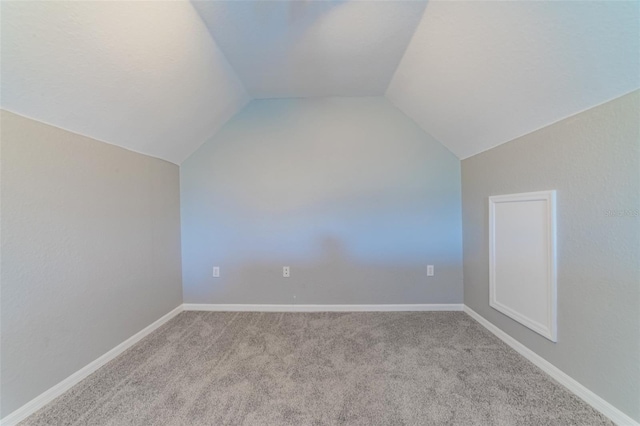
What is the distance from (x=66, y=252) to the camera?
1.48 metres

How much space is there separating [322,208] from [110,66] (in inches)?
73.5

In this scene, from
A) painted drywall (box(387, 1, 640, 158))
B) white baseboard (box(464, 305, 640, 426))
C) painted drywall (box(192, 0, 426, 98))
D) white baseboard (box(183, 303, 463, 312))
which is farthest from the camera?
white baseboard (box(183, 303, 463, 312))

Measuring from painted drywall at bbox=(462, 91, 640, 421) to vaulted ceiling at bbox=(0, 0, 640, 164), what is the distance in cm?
14

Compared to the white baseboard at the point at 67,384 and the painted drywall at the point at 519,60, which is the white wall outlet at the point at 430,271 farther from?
the white baseboard at the point at 67,384

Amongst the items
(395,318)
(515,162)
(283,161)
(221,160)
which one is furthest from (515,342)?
(221,160)

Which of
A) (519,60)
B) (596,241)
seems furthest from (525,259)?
(519,60)

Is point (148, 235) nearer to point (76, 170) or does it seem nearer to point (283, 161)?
point (76, 170)

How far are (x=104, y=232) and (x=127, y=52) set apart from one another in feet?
3.93

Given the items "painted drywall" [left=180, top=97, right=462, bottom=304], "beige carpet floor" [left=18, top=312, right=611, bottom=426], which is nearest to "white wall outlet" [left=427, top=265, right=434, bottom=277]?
"painted drywall" [left=180, top=97, right=462, bottom=304]

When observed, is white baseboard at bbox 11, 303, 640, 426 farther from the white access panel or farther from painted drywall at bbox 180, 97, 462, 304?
the white access panel

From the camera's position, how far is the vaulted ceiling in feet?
3.53

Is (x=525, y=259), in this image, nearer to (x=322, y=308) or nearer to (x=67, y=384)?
(x=322, y=308)

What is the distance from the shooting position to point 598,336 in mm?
1240

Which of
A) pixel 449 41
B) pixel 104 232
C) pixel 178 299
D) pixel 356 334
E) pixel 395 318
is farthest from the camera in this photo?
pixel 178 299
